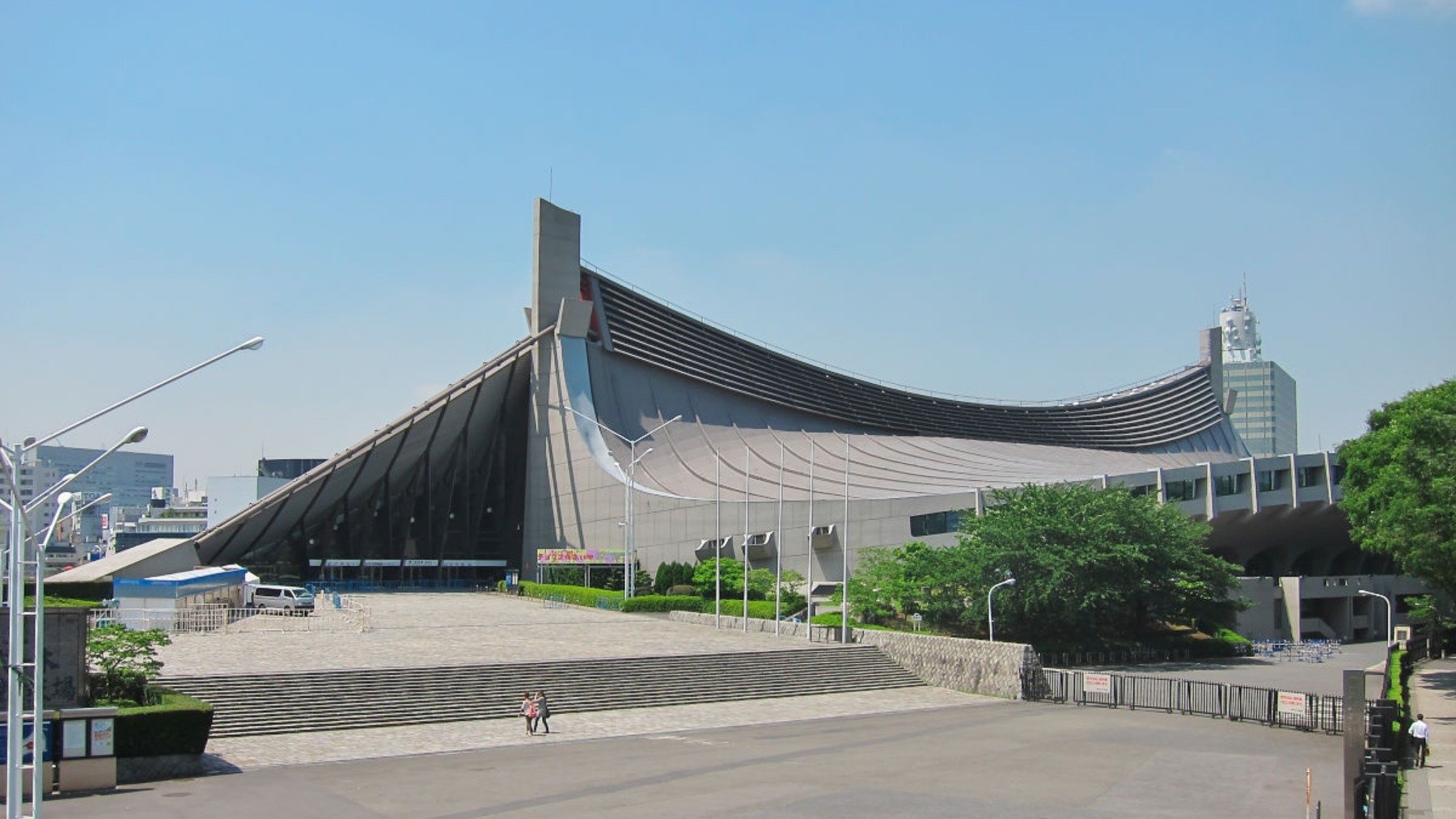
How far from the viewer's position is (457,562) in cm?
7125

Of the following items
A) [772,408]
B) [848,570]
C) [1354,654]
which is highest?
[772,408]

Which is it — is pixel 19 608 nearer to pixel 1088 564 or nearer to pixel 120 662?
pixel 120 662

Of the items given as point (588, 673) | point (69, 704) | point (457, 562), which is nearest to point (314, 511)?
point (457, 562)

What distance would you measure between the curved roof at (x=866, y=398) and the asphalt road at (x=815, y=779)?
4374 centimetres

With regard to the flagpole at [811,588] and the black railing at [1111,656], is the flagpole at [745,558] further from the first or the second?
the black railing at [1111,656]

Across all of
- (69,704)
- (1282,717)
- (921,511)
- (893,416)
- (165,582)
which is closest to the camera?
(69,704)

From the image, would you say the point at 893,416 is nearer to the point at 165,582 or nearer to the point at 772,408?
the point at 772,408

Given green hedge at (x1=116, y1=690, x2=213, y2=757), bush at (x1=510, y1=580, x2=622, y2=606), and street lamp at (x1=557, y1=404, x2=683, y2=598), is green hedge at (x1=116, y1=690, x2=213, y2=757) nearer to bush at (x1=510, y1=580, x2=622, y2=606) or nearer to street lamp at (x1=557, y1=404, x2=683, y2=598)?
street lamp at (x1=557, y1=404, x2=683, y2=598)

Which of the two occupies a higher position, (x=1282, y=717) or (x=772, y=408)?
(x=772, y=408)

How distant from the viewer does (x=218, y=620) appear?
1569 inches

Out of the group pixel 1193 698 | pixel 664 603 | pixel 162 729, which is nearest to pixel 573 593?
pixel 664 603

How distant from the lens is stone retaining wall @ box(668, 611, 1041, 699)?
3250cm

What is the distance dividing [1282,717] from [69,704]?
2303 cm

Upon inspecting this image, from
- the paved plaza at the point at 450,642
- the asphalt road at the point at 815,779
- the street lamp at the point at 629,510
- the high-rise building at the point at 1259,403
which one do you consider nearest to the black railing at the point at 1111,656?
the paved plaza at the point at 450,642
